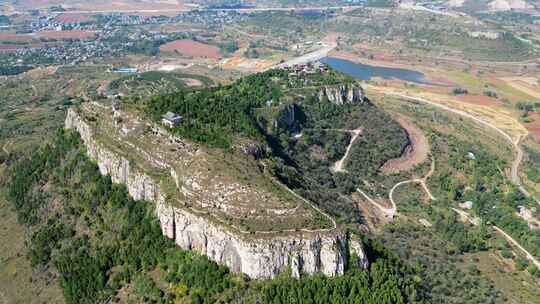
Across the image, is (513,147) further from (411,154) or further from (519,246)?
(519,246)

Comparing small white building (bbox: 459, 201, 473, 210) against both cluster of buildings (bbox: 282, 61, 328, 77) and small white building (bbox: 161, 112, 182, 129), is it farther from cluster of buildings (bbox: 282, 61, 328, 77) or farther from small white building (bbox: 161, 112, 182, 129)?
small white building (bbox: 161, 112, 182, 129)

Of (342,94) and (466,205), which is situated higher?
(342,94)

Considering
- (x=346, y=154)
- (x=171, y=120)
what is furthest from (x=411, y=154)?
(x=171, y=120)

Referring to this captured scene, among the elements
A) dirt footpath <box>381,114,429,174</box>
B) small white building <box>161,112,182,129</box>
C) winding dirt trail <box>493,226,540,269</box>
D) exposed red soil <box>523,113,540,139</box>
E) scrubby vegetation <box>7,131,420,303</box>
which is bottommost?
exposed red soil <box>523,113,540,139</box>

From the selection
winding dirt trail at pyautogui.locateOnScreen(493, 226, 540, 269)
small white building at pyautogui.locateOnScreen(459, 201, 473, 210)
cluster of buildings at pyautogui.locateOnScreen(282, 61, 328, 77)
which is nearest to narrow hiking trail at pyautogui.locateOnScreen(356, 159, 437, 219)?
small white building at pyautogui.locateOnScreen(459, 201, 473, 210)

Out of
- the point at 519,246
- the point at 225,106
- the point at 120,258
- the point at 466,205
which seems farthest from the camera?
the point at 225,106

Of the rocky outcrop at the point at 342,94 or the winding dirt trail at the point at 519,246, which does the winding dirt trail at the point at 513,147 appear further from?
the rocky outcrop at the point at 342,94
